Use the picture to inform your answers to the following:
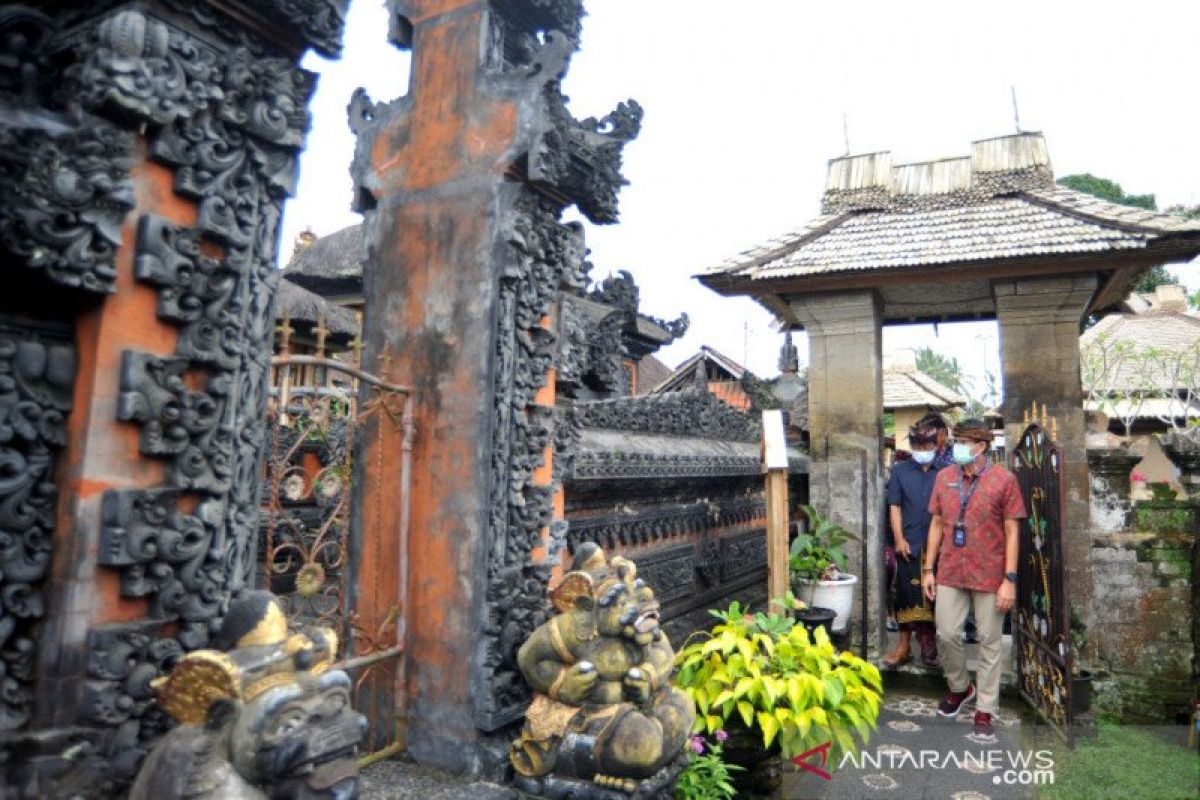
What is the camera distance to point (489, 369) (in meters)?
3.83

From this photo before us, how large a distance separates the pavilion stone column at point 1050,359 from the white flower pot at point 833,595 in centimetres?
191

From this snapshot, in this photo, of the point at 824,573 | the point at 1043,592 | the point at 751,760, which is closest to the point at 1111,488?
the point at 1043,592

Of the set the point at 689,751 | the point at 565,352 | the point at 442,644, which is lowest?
the point at 689,751

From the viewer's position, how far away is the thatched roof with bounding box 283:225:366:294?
52.6 ft

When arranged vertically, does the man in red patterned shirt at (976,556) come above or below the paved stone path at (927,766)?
above

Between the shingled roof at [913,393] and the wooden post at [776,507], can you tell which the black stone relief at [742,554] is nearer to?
the wooden post at [776,507]

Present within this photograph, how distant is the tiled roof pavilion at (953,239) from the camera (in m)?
6.78

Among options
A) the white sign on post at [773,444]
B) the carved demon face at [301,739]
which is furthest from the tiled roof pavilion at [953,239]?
the carved demon face at [301,739]

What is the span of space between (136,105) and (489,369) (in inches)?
77.3

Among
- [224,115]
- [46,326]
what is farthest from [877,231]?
[46,326]

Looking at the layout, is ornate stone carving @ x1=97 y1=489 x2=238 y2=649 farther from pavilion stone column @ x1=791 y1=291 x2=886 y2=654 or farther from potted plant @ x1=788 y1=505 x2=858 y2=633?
pavilion stone column @ x1=791 y1=291 x2=886 y2=654

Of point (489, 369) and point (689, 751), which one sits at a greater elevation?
point (489, 369)

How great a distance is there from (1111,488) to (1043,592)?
1.67m

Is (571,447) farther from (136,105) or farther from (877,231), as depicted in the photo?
(877,231)
